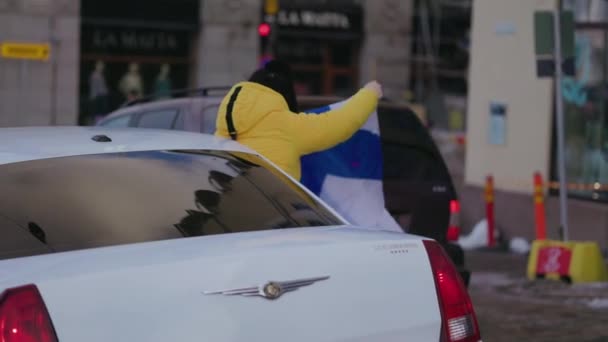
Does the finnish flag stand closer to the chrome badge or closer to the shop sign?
the chrome badge

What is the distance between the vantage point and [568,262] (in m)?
12.5

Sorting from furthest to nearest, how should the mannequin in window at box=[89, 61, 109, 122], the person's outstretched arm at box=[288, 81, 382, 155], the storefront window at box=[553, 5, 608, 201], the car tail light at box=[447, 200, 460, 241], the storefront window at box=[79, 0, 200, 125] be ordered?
the storefront window at box=[79, 0, 200, 125] → the mannequin in window at box=[89, 61, 109, 122] → the storefront window at box=[553, 5, 608, 201] → the car tail light at box=[447, 200, 460, 241] → the person's outstretched arm at box=[288, 81, 382, 155]

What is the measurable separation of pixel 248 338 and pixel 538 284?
879cm

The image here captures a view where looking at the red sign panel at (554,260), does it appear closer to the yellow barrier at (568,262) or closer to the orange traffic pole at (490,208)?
the yellow barrier at (568,262)

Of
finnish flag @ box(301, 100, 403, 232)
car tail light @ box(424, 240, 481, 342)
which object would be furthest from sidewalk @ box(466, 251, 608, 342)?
car tail light @ box(424, 240, 481, 342)

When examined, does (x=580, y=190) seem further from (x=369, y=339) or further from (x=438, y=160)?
(x=369, y=339)

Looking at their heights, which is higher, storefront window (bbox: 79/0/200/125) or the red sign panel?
storefront window (bbox: 79/0/200/125)

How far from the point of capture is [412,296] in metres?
4.50

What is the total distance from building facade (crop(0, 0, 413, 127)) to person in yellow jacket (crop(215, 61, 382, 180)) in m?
20.9

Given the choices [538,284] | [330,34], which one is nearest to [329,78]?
[330,34]

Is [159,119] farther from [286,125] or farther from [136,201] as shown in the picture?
[136,201]

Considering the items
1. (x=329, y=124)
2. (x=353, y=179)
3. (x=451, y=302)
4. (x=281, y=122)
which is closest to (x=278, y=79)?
(x=281, y=122)

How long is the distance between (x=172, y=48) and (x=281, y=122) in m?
24.2

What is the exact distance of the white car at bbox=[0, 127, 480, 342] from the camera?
398cm
